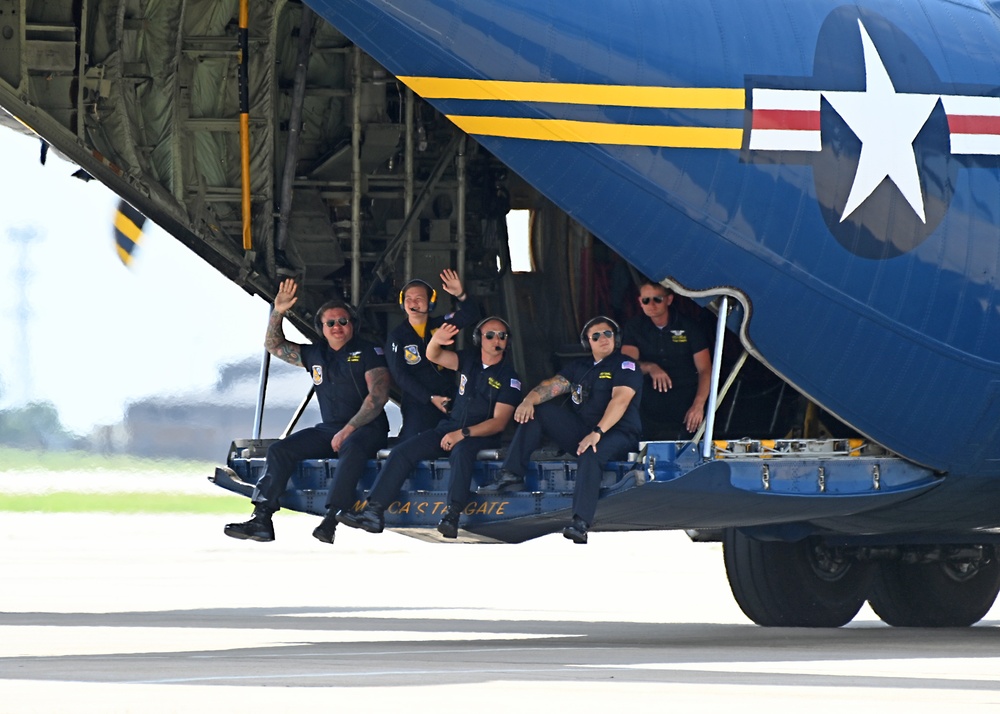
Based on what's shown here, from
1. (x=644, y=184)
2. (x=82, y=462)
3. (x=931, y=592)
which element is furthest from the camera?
(x=82, y=462)

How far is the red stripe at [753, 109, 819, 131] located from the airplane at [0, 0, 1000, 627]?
0.03 m

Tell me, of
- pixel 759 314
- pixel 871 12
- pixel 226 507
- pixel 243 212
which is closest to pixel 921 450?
pixel 759 314

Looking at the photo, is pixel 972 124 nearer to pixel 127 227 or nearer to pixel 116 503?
pixel 127 227

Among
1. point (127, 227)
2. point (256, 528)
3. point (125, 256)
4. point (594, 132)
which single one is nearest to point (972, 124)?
point (594, 132)

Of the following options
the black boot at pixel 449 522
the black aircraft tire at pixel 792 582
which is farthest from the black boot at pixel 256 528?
the black aircraft tire at pixel 792 582

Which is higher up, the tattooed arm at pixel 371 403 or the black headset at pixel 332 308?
the black headset at pixel 332 308

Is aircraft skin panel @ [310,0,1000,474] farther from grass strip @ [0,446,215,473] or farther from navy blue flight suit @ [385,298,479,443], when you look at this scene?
grass strip @ [0,446,215,473]

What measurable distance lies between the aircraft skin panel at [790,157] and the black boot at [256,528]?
3224 millimetres

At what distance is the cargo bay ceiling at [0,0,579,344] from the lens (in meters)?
16.3

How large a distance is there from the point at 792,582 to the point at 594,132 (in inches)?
221

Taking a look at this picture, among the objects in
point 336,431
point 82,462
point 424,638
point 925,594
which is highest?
point 336,431

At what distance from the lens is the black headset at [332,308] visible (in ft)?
54.1

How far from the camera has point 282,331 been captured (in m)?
16.8

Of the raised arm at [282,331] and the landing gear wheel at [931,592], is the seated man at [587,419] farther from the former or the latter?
the landing gear wheel at [931,592]
